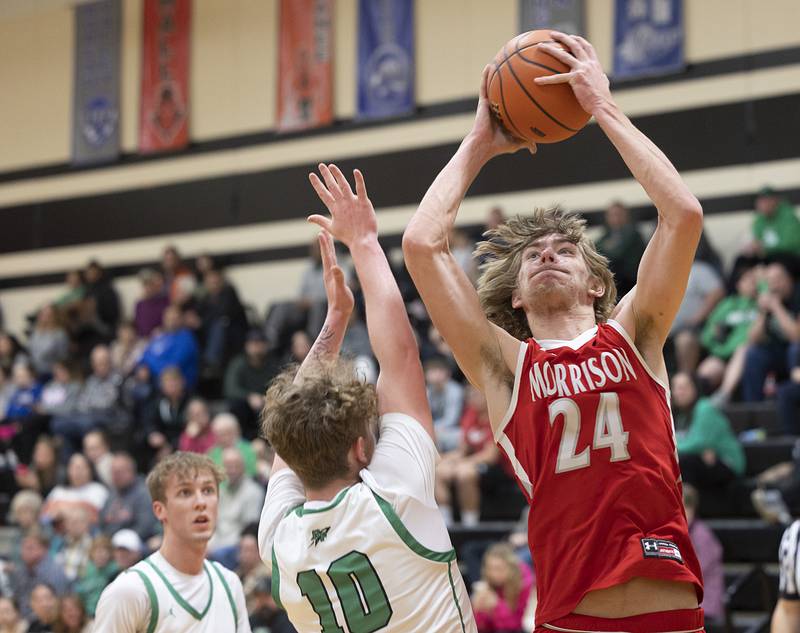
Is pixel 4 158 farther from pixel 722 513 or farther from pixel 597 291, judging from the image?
pixel 597 291

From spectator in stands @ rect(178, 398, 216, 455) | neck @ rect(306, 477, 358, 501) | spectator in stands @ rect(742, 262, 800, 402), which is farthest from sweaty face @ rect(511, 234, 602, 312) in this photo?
spectator in stands @ rect(178, 398, 216, 455)

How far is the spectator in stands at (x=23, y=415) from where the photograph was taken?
44.7ft

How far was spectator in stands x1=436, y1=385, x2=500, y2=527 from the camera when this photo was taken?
9539 mm

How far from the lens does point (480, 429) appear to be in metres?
9.84

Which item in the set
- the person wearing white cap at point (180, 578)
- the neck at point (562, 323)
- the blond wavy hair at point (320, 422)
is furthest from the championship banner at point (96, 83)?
the blond wavy hair at point (320, 422)

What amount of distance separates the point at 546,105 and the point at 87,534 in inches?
341

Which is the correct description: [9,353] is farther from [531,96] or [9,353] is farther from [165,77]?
[531,96]

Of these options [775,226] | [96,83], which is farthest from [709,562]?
[96,83]

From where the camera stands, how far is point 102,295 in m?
15.5

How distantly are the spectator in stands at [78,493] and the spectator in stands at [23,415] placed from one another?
1679 mm

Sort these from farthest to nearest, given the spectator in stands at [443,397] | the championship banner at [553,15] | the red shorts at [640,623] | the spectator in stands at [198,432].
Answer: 1. the championship banner at [553,15]
2. the spectator in stands at [198,432]
3. the spectator in stands at [443,397]
4. the red shorts at [640,623]

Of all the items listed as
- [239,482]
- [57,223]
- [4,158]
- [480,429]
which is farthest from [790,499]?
[4,158]

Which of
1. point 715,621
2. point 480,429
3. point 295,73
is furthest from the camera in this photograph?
point 295,73

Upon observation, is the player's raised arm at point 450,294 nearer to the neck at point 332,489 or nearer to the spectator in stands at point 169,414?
the neck at point 332,489
